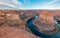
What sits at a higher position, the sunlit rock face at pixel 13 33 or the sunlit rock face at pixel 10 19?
the sunlit rock face at pixel 10 19

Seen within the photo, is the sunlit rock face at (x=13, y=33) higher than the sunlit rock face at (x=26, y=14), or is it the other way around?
the sunlit rock face at (x=26, y=14)

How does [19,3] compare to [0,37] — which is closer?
[0,37]

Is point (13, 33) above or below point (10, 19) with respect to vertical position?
below

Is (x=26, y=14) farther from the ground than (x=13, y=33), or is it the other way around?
(x=26, y=14)

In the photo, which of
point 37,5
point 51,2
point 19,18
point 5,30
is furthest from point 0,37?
point 51,2

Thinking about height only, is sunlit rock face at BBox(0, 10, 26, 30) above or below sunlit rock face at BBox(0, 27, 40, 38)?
above

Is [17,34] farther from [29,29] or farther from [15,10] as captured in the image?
[15,10]

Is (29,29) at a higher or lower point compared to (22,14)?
lower

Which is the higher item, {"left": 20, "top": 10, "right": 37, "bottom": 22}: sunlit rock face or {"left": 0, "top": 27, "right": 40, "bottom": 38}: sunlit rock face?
{"left": 20, "top": 10, "right": 37, "bottom": 22}: sunlit rock face
